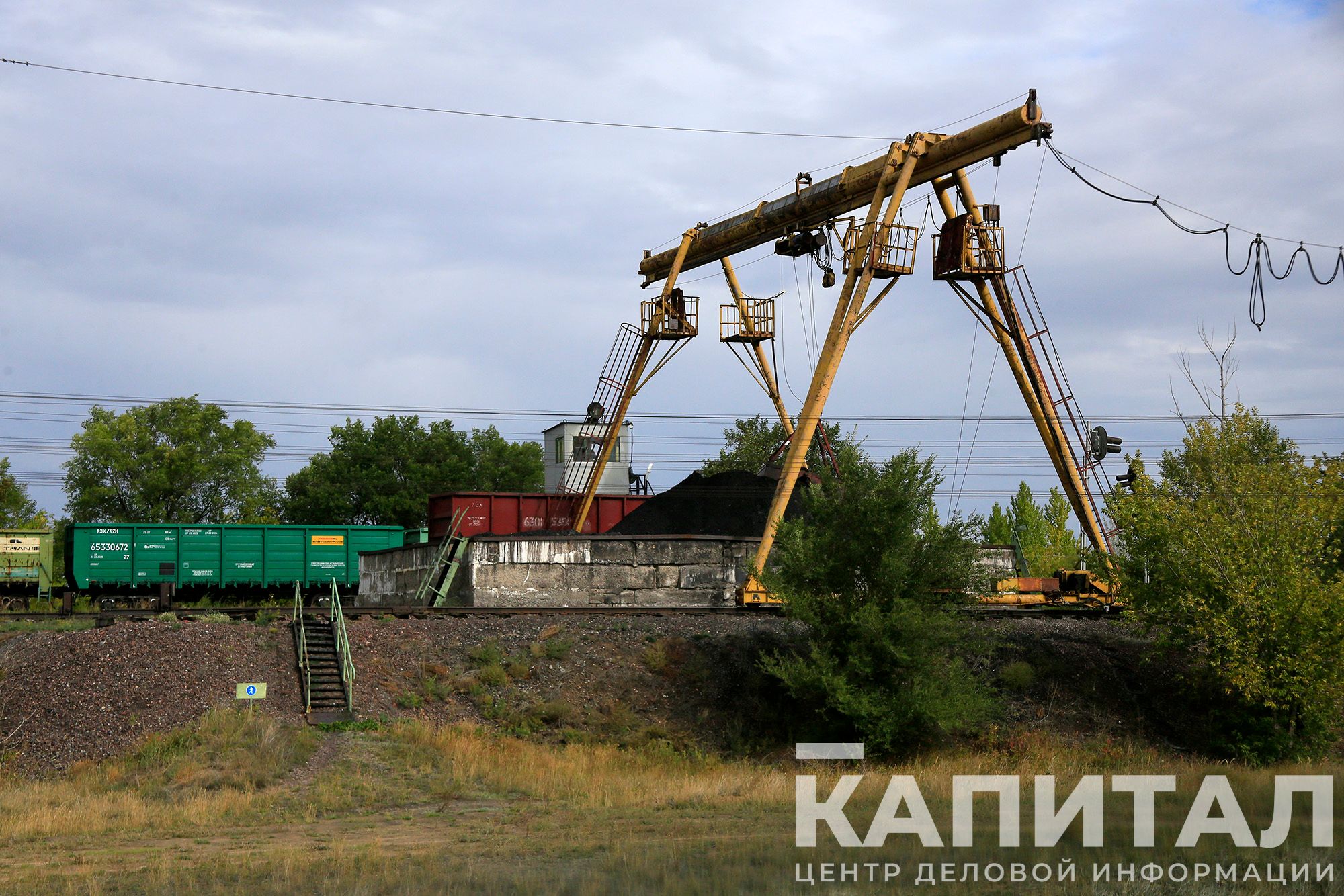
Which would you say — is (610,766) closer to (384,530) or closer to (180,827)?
(180,827)

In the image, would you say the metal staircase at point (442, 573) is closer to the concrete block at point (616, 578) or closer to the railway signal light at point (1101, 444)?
the concrete block at point (616, 578)

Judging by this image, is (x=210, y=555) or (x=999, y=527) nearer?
(x=210, y=555)

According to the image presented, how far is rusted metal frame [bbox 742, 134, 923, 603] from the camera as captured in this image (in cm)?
2420

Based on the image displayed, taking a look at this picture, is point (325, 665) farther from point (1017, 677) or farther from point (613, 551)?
point (1017, 677)

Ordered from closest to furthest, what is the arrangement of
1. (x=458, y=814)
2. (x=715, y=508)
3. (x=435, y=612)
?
(x=458, y=814) < (x=435, y=612) < (x=715, y=508)

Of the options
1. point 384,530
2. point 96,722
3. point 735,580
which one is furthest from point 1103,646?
point 384,530

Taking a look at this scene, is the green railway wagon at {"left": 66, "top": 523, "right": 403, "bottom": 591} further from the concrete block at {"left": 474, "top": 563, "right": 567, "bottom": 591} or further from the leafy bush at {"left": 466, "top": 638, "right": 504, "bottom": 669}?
the leafy bush at {"left": 466, "top": 638, "right": 504, "bottom": 669}

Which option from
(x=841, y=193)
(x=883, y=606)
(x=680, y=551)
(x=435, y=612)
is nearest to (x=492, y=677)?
(x=435, y=612)

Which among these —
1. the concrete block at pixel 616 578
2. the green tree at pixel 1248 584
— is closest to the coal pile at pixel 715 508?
the concrete block at pixel 616 578

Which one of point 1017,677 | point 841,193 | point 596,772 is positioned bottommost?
point 596,772

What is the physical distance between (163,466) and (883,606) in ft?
144

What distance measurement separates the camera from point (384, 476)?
217 feet

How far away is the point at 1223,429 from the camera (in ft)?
75.5

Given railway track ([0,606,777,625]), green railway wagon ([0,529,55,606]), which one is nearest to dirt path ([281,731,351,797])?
railway track ([0,606,777,625])
